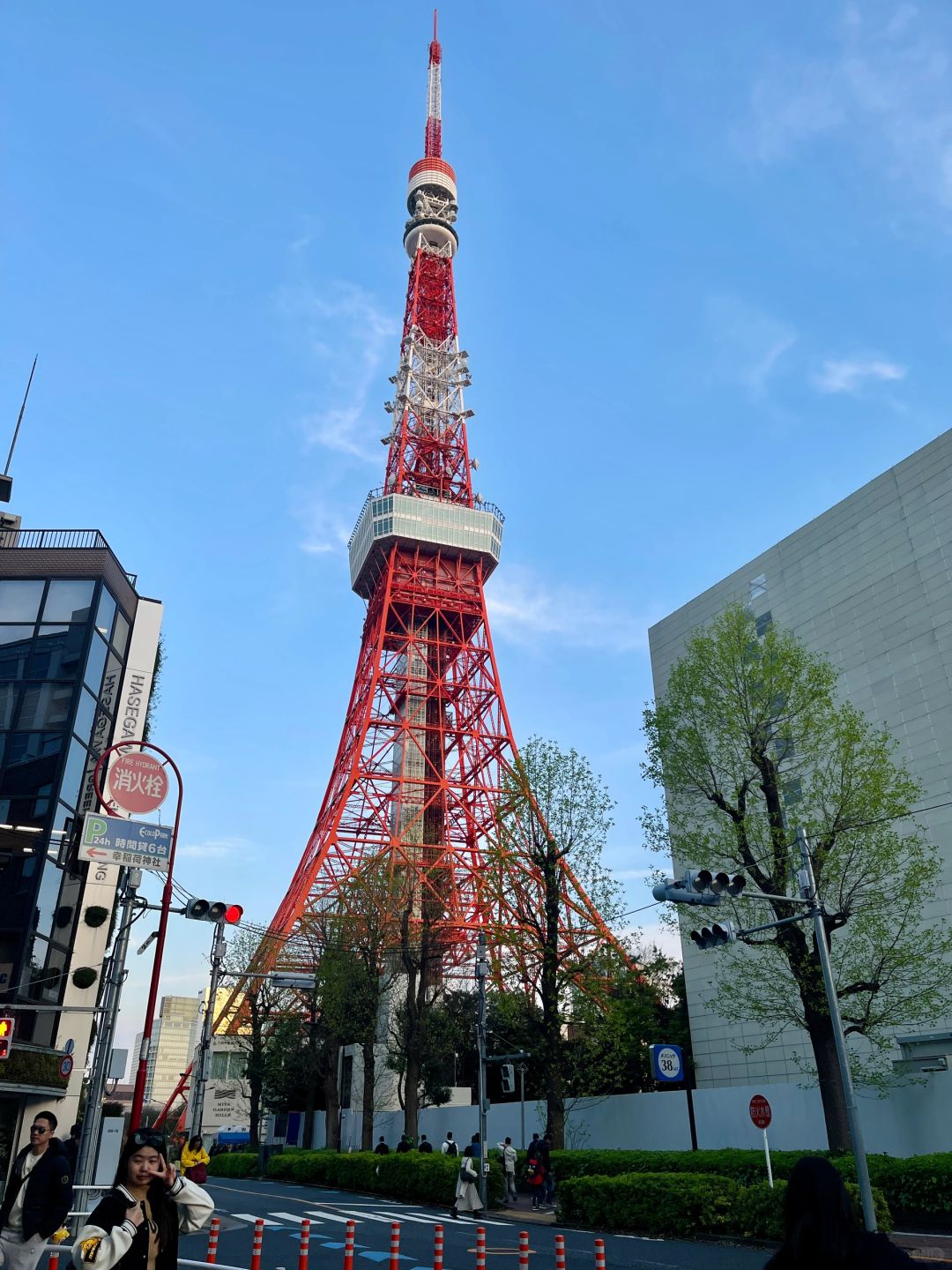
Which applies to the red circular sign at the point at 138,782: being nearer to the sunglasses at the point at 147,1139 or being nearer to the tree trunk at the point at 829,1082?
the sunglasses at the point at 147,1139

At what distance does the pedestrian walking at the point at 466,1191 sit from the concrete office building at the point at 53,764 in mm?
8977

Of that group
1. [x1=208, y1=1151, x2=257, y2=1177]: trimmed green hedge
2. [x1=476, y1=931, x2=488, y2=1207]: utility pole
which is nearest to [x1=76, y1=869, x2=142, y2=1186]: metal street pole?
[x1=476, y1=931, x2=488, y2=1207]: utility pole

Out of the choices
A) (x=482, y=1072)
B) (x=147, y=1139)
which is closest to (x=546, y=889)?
(x=482, y=1072)

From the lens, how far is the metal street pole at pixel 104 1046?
11359 millimetres

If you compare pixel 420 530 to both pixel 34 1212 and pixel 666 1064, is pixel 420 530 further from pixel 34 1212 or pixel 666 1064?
pixel 34 1212

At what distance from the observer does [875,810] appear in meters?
17.4

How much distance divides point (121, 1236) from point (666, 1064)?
16.4 meters

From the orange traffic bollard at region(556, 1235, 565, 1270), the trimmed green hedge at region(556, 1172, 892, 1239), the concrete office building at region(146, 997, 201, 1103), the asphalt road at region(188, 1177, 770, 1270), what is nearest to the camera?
the orange traffic bollard at region(556, 1235, 565, 1270)

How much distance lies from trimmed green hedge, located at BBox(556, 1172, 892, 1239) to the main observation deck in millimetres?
38410

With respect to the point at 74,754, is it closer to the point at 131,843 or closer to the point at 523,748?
the point at 523,748

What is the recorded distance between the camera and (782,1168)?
1736 centimetres

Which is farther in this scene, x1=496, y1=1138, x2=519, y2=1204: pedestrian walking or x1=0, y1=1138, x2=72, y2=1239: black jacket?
x1=496, y1=1138, x2=519, y2=1204: pedestrian walking

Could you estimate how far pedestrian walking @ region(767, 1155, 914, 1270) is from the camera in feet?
9.32

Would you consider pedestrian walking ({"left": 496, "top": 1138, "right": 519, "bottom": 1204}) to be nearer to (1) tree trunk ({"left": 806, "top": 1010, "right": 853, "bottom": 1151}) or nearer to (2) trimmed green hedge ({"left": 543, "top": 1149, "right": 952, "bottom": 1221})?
(2) trimmed green hedge ({"left": 543, "top": 1149, "right": 952, "bottom": 1221})
